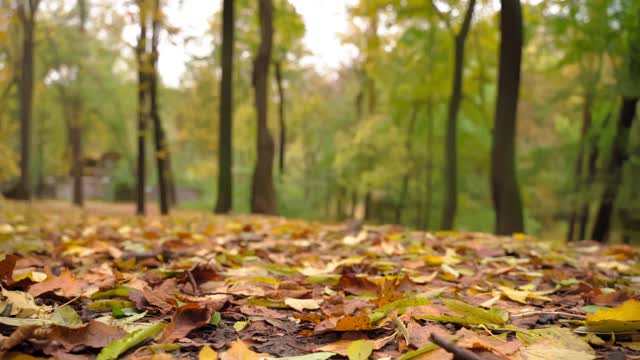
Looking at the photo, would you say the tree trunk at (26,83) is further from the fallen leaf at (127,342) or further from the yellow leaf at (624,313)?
the yellow leaf at (624,313)

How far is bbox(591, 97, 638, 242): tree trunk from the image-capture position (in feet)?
31.0

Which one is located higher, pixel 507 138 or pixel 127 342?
pixel 507 138

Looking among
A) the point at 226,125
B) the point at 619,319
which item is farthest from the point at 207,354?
the point at 226,125

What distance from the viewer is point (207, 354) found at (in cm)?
129

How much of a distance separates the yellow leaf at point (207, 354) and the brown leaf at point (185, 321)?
131 mm

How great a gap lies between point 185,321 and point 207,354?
237 millimetres

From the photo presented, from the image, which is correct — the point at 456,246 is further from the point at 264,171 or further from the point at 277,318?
the point at 264,171

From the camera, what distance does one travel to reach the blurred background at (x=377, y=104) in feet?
33.4

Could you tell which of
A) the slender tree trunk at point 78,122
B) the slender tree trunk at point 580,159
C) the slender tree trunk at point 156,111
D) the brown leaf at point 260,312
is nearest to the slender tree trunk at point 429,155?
the slender tree trunk at point 580,159

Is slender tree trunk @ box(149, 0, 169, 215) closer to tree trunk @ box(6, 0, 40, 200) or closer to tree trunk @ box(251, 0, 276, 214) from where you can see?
tree trunk @ box(251, 0, 276, 214)

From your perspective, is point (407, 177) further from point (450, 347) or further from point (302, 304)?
point (450, 347)

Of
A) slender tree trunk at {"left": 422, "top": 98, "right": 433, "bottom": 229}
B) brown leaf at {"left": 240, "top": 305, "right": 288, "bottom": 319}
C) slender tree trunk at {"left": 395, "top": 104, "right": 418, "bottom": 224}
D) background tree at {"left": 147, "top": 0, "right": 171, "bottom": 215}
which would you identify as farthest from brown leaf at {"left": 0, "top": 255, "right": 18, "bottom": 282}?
slender tree trunk at {"left": 395, "top": 104, "right": 418, "bottom": 224}

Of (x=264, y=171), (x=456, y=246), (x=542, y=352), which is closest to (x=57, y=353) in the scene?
(x=542, y=352)

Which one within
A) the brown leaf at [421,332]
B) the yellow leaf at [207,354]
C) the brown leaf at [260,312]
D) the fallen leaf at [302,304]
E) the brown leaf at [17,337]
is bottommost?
the brown leaf at [260,312]
